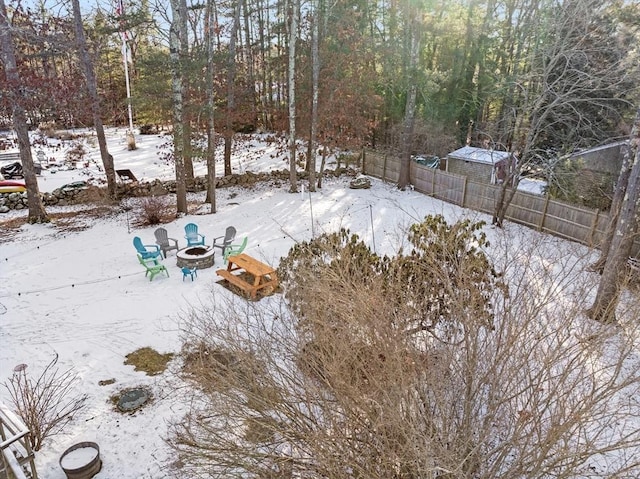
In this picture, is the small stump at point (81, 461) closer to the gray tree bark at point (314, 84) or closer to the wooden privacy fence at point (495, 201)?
the wooden privacy fence at point (495, 201)

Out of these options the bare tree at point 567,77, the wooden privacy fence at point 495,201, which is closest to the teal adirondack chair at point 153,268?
the wooden privacy fence at point 495,201

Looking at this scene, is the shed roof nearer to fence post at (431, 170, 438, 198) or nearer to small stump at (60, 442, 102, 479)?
fence post at (431, 170, 438, 198)

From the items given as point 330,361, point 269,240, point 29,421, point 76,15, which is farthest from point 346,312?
point 76,15

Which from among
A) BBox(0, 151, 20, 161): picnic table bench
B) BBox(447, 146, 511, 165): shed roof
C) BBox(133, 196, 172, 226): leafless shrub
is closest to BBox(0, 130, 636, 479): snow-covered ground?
BBox(133, 196, 172, 226): leafless shrub

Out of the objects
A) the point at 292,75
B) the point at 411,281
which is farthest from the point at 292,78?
the point at 411,281

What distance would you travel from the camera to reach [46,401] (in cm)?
508

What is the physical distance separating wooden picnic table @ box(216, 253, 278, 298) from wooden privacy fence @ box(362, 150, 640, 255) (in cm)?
662

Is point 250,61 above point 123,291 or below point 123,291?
above

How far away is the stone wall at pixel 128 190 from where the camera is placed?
1455 cm

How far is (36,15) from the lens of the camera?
31.0 feet

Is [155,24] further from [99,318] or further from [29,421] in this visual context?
[29,421]

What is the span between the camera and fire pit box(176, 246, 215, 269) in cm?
980

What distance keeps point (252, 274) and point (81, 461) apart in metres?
4.77

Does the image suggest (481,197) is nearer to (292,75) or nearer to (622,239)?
(622,239)
